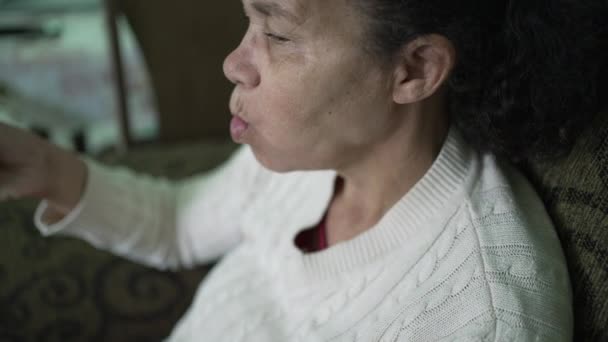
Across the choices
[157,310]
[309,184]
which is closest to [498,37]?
[309,184]

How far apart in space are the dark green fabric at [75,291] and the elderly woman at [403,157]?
0.23 meters

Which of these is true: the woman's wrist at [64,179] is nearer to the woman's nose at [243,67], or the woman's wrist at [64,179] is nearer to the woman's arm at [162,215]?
the woman's arm at [162,215]

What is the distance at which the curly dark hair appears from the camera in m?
0.67

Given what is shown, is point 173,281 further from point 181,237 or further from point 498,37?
point 498,37

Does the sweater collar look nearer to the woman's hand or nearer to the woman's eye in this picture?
the woman's eye

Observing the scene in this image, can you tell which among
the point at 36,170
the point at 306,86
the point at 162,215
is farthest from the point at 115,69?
the point at 306,86

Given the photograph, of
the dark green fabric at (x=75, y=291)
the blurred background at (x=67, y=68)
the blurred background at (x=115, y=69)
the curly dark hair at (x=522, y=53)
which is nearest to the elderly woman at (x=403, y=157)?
the curly dark hair at (x=522, y=53)

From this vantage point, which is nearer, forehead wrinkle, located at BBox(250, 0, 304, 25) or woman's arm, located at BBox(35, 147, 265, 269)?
forehead wrinkle, located at BBox(250, 0, 304, 25)

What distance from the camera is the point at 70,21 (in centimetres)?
229

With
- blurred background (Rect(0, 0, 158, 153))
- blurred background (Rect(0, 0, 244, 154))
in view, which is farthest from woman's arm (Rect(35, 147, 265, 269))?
blurred background (Rect(0, 0, 158, 153))

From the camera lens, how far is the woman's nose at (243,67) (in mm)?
740

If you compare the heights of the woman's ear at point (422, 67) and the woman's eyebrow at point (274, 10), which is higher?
the woman's eyebrow at point (274, 10)

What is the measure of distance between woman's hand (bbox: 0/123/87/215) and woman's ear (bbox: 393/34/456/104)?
569 millimetres

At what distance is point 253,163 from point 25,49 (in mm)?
1508
